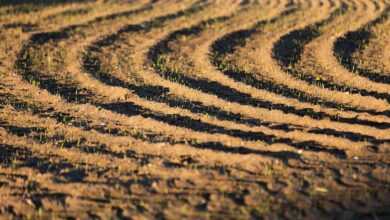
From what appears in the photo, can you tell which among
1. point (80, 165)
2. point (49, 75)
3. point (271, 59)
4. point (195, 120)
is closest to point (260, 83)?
point (271, 59)

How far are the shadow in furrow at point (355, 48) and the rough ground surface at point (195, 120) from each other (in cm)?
4

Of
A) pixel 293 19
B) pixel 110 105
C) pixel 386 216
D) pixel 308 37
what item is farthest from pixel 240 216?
pixel 293 19

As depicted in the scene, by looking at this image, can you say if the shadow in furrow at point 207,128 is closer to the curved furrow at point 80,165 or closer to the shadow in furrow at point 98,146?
the shadow in furrow at point 98,146

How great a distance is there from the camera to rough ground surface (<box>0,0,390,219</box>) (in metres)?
5.70

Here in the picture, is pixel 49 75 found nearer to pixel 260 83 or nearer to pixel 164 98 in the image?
pixel 164 98

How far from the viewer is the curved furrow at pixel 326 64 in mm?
8539

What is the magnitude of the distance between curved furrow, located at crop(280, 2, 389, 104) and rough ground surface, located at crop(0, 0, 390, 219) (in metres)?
0.03

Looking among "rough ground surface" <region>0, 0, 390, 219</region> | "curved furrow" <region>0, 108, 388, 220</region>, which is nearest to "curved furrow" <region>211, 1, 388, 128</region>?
"rough ground surface" <region>0, 0, 390, 219</region>

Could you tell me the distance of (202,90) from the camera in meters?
8.66

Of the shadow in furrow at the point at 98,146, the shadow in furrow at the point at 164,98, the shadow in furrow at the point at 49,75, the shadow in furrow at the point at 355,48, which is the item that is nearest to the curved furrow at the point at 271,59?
the shadow in furrow at the point at 355,48

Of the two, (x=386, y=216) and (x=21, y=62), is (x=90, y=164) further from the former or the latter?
(x=21, y=62)

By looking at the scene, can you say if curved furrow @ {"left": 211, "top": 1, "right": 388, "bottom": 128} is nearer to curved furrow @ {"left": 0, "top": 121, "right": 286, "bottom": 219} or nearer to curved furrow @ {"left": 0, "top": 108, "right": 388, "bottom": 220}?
curved furrow @ {"left": 0, "top": 121, "right": 286, "bottom": 219}

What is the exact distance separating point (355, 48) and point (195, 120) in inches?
178

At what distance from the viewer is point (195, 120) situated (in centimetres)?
753
